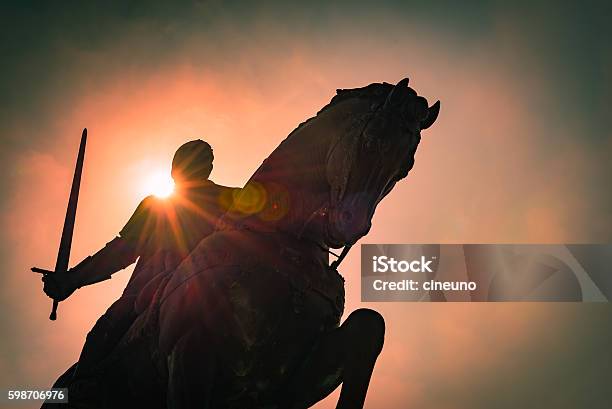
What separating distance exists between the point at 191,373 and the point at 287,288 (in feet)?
1.89

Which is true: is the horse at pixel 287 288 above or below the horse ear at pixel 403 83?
below

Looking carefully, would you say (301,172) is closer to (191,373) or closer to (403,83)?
(403,83)

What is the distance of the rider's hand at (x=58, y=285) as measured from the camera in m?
4.06

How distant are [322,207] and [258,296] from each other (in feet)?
1.85

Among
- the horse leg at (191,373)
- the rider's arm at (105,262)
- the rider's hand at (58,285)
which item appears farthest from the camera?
the rider's arm at (105,262)

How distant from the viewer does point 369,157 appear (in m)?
3.01

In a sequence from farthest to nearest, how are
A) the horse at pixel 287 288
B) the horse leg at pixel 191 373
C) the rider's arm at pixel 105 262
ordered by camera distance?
the rider's arm at pixel 105 262 < the horse at pixel 287 288 < the horse leg at pixel 191 373

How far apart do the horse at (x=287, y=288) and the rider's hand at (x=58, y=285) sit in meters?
0.94

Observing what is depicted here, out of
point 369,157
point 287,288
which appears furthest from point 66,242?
point 369,157

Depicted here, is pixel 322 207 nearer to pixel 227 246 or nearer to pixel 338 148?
pixel 338 148

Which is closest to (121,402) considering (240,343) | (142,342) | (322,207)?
(142,342)

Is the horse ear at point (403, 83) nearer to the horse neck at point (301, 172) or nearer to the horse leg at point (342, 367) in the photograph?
the horse neck at point (301, 172)

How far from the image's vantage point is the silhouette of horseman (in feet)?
12.4

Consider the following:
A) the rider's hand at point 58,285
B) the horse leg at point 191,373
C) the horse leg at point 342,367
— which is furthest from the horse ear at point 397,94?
the rider's hand at point 58,285
